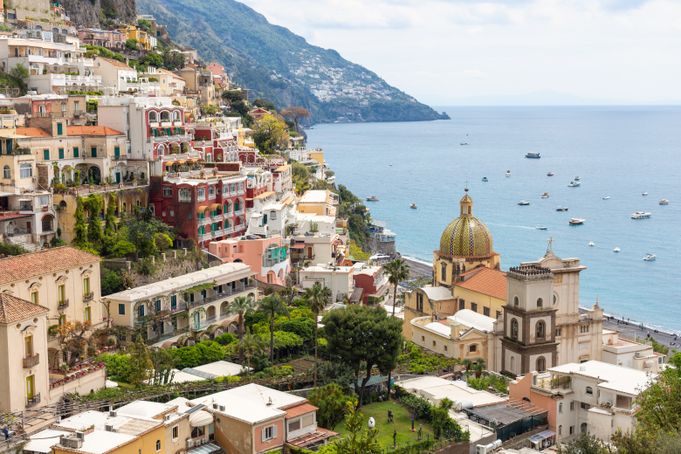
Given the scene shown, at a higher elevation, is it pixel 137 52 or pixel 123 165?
pixel 137 52

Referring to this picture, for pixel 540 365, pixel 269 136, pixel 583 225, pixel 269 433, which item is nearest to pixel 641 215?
pixel 583 225

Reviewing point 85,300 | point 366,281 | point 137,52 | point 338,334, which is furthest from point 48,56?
point 338,334

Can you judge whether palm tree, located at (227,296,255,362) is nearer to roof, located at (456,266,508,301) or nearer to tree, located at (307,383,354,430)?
tree, located at (307,383,354,430)

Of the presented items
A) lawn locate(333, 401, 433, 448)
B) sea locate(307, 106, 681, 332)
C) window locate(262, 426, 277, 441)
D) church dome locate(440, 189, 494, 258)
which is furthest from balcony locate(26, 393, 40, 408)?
sea locate(307, 106, 681, 332)

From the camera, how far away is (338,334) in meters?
46.0

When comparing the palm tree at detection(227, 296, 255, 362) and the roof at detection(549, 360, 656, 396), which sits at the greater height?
the palm tree at detection(227, 296, 255, 362)

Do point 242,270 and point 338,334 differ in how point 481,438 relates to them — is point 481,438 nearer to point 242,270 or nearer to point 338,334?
point 338,334

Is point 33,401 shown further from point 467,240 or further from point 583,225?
point 583,225

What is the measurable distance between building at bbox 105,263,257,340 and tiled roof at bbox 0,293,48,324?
1161 centimetres

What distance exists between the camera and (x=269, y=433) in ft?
125

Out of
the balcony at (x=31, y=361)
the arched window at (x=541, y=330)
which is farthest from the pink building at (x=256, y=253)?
the balcony at (x=31, y=361)

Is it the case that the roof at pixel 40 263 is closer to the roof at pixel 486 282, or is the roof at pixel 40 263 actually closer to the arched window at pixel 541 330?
the roof at pixel 486 282

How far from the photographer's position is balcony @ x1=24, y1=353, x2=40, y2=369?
1422 inches

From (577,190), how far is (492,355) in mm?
133131
